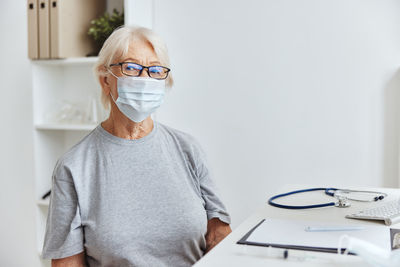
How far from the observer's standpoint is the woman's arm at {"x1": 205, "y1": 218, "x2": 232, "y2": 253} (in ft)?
5.00

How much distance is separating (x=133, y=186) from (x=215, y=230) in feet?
1.15

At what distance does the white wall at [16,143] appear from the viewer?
8.76ft

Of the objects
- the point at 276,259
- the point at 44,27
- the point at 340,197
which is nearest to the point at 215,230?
the point at 340,197

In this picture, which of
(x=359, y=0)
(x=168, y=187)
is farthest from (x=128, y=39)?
(x=359, y=0)

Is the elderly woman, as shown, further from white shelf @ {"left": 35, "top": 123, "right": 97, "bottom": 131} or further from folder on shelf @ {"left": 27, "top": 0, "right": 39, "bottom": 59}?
folder on shelf @ {"left": 27, "top": 0, "right": 39, "bottom": 59}

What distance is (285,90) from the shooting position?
2172mm

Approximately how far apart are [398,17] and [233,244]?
1461 mm

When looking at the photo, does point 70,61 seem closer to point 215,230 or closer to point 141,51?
point 141,51

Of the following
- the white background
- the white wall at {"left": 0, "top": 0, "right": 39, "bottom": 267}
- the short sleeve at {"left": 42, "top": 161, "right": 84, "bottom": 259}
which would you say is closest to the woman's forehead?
the short sleeve at {"left": 42, "top": 161, "right": 84, "bottom": 259}

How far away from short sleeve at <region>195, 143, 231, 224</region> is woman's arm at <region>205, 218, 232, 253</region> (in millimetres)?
26

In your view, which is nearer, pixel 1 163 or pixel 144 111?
pixel 144 111

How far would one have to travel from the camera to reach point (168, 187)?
142 centimetres

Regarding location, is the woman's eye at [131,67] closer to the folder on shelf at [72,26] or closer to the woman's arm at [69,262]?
the woman's arm at [69,262]

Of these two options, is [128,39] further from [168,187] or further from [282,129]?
[282,129]
